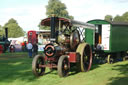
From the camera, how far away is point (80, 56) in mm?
9312

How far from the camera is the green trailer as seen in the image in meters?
13.5

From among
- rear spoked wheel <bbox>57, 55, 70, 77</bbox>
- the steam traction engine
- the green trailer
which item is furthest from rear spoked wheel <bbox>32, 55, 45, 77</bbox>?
the green trailer

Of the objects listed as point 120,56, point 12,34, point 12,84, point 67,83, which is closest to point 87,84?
point 67,83

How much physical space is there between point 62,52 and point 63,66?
0.77 m

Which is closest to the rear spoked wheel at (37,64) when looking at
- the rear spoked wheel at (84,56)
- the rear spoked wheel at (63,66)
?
the rear spoked wheel at (63,66)

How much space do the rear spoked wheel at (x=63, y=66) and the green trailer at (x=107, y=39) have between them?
15.4ft

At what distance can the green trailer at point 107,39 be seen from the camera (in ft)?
44.1

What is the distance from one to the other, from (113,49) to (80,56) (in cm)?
512

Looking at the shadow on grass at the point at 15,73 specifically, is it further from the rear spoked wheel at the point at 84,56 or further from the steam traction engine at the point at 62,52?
the rear spoked wheel at the point at 84,56

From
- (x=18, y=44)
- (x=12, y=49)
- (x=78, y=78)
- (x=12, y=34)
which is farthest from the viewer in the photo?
(x=12, y=34)

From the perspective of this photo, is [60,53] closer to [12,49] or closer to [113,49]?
[113,49]

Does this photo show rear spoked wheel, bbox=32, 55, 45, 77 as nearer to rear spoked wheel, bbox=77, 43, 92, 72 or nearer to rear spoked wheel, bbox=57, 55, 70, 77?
rear spoked wheel, bbox=57, 55, 70, 77

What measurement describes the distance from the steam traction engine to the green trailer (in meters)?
3.17


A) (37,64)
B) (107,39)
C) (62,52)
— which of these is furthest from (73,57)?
(107,39)
